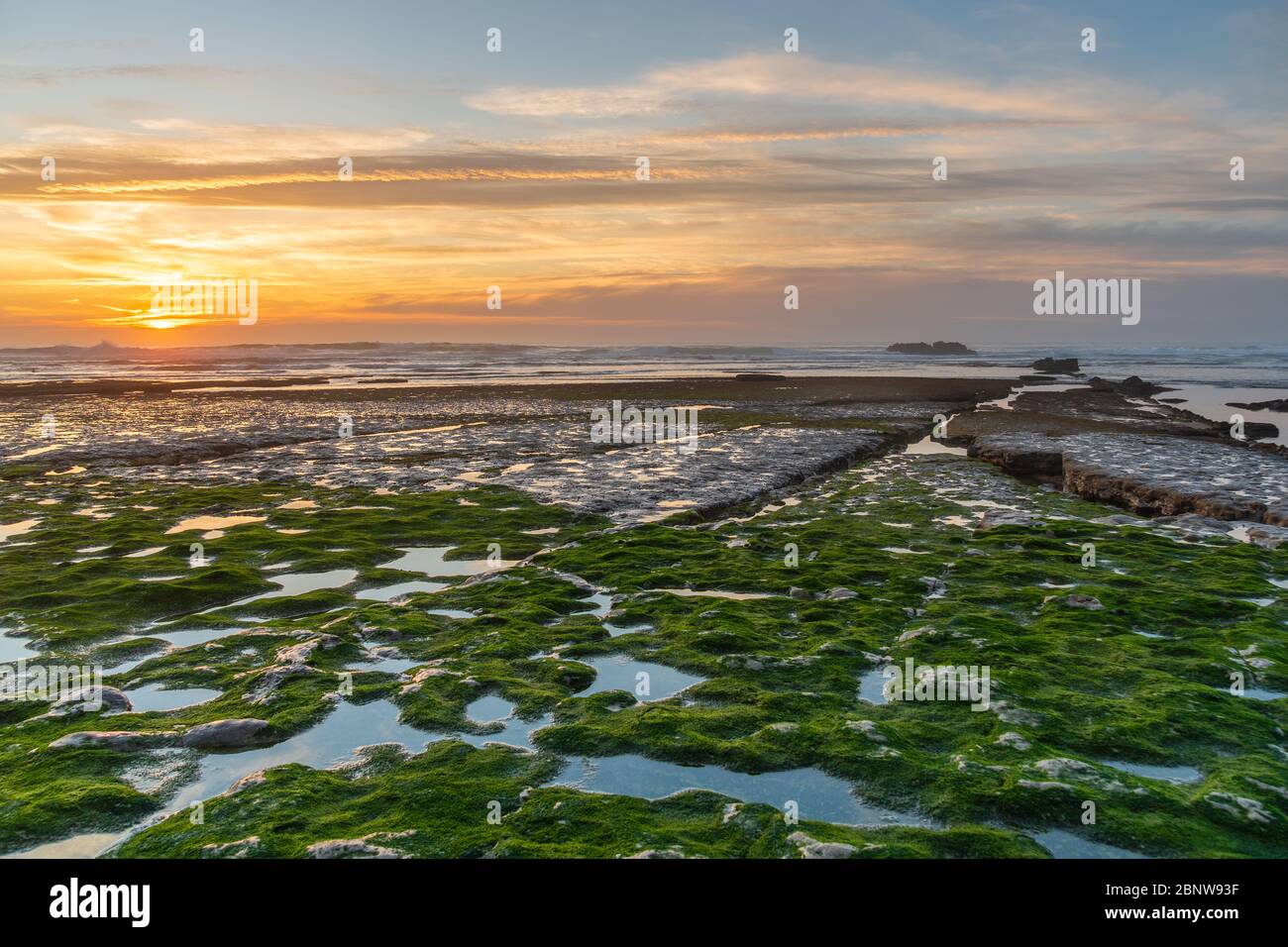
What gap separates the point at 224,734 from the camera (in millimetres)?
9836

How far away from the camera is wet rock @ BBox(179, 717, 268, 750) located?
970 cm

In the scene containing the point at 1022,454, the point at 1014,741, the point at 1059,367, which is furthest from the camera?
the point at 1059,367

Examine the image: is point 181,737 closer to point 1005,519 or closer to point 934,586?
point 934,586

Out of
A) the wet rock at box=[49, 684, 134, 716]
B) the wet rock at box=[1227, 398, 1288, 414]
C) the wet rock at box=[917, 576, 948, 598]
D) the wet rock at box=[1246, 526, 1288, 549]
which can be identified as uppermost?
the wet rock at box=[1227, 398, 1288, 414]

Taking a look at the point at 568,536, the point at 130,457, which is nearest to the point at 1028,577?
the point at 568,536

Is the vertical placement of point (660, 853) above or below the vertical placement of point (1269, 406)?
below

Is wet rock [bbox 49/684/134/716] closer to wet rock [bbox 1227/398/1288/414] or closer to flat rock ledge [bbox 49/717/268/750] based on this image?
flat rock ledge [bbox 49/717/268/750]

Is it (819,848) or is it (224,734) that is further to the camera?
(224,734)

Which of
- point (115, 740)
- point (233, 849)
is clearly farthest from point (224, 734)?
point (233, 849)

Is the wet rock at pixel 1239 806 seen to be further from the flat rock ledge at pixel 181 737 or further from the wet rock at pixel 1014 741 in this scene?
the flat rock ledge at pixel 181 737

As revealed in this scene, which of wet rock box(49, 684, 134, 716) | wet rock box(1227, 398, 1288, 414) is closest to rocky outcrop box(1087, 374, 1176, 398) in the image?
wet rock box(1227, 398, 1288, 414)

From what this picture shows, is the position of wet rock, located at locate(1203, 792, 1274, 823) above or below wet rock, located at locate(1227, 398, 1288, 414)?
below

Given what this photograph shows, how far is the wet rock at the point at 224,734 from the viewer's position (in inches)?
382
